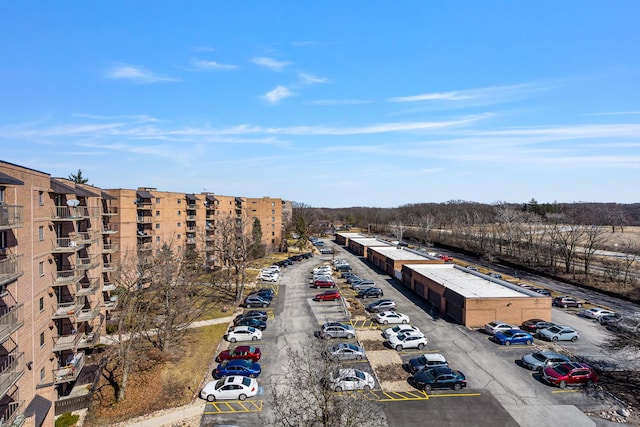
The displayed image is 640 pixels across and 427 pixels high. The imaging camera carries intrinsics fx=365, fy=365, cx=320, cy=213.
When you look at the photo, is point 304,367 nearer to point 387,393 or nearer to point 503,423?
point 387,393

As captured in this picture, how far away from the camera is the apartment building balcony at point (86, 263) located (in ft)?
87.6

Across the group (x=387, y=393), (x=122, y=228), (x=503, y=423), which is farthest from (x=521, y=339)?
(x=122, y=228)

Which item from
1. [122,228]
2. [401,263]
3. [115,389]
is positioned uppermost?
[122,228]

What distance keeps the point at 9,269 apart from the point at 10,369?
4.34 meters

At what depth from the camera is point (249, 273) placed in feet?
188

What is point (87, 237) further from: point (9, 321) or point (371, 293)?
point (371, 293)

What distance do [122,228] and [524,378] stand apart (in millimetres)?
43099

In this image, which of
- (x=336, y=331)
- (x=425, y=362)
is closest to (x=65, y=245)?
(x=336, y=331)

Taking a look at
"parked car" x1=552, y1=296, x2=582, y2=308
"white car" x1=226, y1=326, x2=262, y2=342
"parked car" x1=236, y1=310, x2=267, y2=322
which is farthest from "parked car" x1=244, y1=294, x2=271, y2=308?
"parked car" x1=552, y1=296, x2=582, y2=308

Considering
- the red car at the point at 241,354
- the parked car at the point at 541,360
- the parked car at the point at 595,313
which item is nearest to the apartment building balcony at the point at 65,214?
the red car at the point at 241,354

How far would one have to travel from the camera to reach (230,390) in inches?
865

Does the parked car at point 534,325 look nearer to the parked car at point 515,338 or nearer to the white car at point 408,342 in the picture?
the parked car at point 515,338

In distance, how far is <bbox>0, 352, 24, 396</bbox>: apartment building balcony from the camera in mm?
14302

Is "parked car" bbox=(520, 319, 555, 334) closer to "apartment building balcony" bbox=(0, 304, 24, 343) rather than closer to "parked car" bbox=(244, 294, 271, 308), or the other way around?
"parked car" bbox=(244, 294, 271, 308)
